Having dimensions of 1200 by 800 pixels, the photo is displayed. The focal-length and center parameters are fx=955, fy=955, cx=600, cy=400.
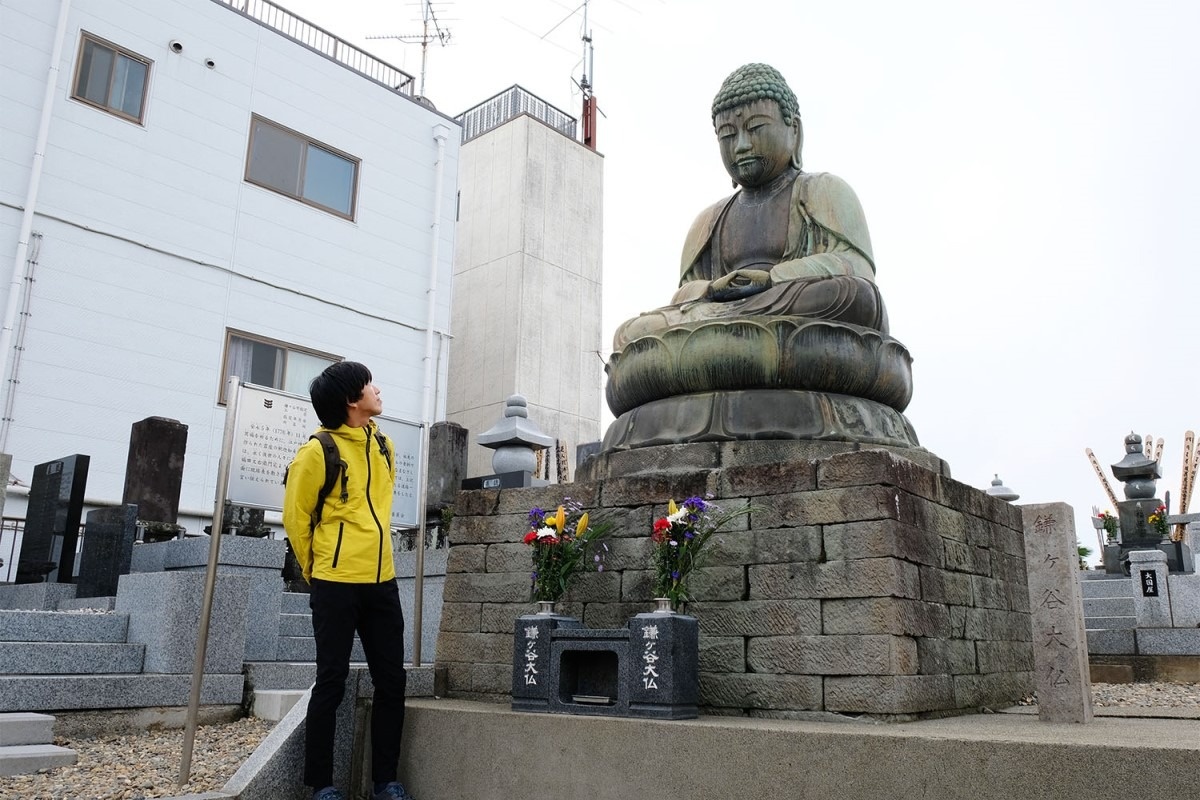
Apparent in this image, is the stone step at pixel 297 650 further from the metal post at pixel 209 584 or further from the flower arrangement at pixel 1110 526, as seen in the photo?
the flower arrangement at pixel 1110 526

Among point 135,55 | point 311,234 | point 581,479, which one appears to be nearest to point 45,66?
point 135,55

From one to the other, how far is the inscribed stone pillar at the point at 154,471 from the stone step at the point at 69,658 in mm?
4021

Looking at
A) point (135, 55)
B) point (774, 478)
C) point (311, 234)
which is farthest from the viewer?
point (311, 234)

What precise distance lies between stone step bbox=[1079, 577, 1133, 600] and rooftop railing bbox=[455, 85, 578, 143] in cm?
1317

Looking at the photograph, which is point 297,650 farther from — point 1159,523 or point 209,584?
point 1159,523

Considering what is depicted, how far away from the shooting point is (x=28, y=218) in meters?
11.7

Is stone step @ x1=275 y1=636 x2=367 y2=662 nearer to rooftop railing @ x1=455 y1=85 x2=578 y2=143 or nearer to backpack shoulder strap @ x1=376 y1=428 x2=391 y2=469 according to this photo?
backpack shoulder strap @ x1=376 y1=428 x2=391 y2=469

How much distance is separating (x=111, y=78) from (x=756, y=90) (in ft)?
33.2

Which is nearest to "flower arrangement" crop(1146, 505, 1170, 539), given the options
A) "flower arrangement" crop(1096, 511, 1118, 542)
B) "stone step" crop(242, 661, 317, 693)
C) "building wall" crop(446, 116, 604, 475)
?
"flower arrangement" crop(1096, 511, 1118, 542)

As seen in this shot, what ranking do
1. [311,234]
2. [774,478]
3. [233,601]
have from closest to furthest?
[774,478], [233,601], [311,234]

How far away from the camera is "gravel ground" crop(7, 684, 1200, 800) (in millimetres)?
4484

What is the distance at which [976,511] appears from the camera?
5.95 m

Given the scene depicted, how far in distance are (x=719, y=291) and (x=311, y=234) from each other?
987cm

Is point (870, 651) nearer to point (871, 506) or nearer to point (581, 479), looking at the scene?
point (871, 506)
